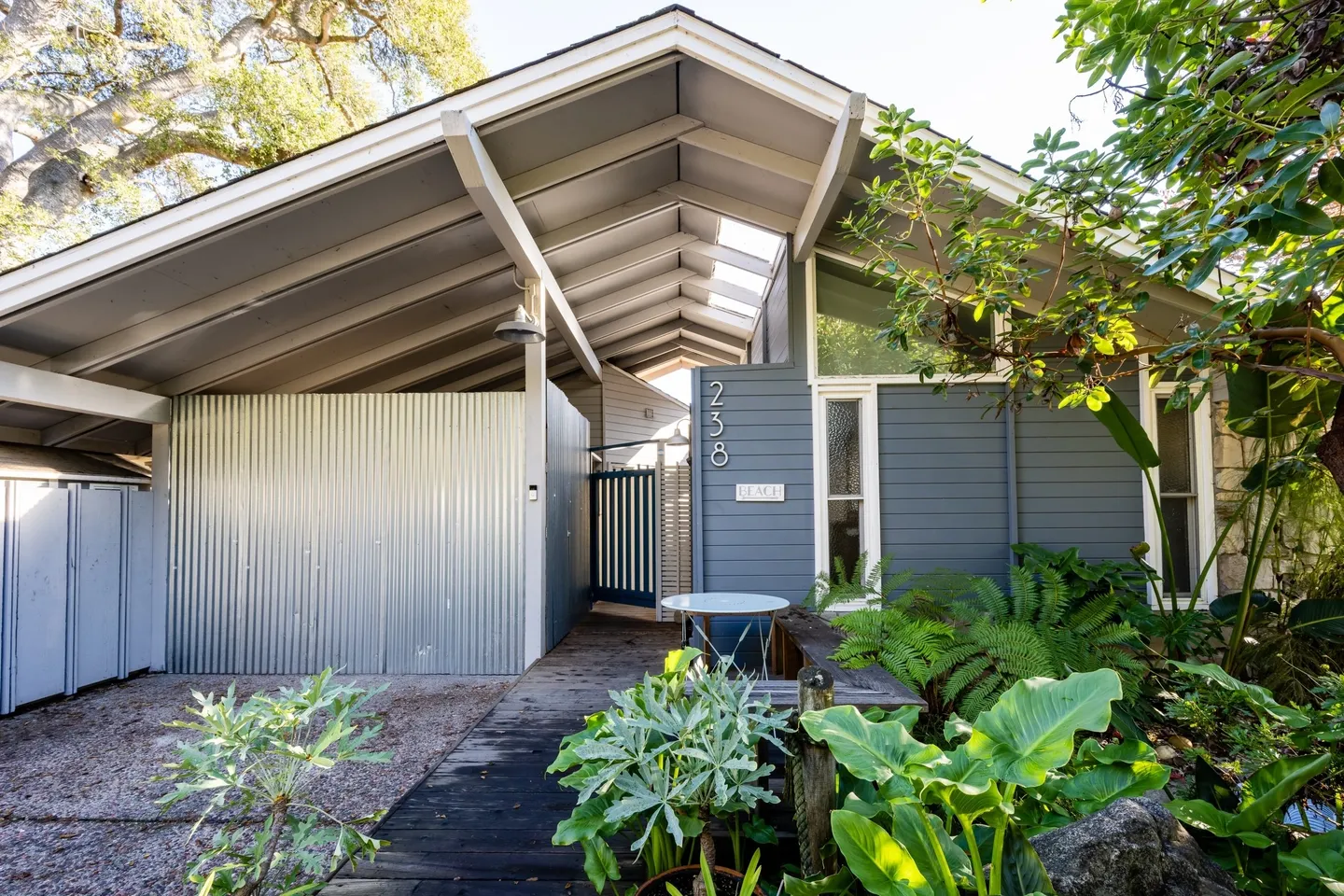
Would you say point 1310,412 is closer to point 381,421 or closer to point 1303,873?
point 1303,873

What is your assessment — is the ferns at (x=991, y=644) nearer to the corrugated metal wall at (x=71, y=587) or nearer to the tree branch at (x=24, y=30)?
the corrugated metal wall at (x=71, y=587)

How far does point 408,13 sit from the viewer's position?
34.3 ft

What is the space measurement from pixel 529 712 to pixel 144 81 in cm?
1117

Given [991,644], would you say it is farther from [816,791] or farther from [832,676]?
[816,791]

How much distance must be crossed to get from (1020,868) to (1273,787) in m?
0.86

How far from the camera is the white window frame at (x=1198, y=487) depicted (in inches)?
169

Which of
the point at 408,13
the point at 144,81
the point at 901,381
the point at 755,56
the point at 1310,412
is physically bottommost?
the point at 1310,412

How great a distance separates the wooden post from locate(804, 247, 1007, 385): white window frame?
3.09m

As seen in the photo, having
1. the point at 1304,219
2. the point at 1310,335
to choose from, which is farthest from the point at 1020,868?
the point at 1310,335

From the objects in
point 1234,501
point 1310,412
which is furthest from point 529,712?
point 1234,501

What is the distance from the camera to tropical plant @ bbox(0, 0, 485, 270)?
8.12 meters

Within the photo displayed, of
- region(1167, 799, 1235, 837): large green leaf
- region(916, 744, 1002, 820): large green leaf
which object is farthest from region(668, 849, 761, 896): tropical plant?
region(1167, 799, 1235, 837): large green leaf

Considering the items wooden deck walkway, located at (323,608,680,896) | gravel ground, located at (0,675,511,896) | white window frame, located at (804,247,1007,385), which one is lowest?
gravel ground, located at (0,675,511,896)

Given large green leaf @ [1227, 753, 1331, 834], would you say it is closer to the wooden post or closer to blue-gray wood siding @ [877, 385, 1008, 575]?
the wooden post
